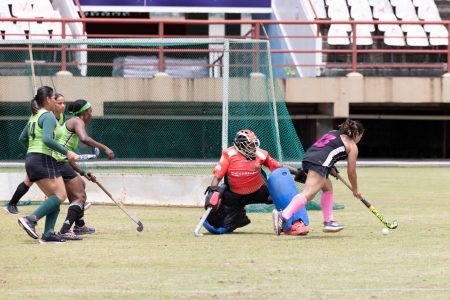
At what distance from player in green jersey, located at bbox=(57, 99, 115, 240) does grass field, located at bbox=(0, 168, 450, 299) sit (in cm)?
27

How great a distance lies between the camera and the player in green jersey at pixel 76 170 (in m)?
13.4

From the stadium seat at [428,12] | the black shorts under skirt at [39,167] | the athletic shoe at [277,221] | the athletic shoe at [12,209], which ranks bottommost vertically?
the athletic shoe at [12,209]

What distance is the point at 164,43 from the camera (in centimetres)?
1809

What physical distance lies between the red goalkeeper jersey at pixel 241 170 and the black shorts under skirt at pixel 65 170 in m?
A: 1.63

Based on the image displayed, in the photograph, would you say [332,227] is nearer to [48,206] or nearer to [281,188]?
[281,188]

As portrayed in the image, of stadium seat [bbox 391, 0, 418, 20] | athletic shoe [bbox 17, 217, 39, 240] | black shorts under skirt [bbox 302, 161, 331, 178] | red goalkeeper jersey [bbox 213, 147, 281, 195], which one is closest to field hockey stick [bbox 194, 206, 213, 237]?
red goalkeeper jersey [bbox 213, 147, 281, 195]

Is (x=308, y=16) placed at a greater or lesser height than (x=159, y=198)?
greater

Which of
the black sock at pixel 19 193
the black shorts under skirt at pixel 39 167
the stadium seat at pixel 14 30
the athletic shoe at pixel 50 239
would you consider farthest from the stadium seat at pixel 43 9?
the athletic shoe at pixel 50 239

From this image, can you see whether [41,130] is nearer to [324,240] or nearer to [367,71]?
[324,240]

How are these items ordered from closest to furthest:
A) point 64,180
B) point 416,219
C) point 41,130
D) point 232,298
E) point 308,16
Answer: point 232,298, point 41,130, point 64,180, point 416,219, point 308,16

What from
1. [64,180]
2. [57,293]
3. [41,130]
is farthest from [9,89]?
[57,293]

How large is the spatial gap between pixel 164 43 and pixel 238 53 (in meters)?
1.11

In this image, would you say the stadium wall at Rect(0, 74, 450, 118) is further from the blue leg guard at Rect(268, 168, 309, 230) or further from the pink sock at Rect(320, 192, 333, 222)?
the pink sock at Rect(320, 192, 333, 222)

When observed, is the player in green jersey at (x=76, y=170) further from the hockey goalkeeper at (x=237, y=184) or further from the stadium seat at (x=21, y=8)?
the stadium seat at (x=21, y=8)
